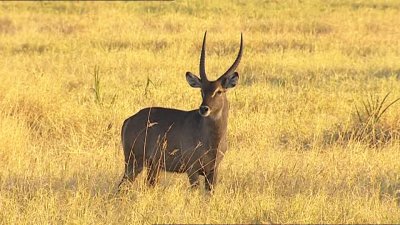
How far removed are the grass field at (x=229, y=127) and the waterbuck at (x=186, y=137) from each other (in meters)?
0.22

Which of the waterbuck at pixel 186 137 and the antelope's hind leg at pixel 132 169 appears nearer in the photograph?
the waterbuck at pixel 186 137

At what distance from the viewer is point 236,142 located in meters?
9.62

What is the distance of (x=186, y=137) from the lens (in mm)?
7133

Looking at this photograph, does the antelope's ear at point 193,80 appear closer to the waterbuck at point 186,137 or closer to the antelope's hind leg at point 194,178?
the waterbuck at point 186,137

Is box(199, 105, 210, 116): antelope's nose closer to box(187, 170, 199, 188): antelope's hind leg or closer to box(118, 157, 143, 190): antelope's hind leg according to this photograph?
box(187, 170, 199, 188): antelope's hind leg

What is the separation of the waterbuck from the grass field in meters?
0.22

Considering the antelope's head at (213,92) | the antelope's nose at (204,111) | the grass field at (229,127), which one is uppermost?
the antelope's head at (213,92)

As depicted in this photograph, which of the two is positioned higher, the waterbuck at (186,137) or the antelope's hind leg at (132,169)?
the waterbuck at (186,137)

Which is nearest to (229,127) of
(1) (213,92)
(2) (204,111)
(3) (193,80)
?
(3) (193,80)

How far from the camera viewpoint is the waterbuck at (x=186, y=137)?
6.94m

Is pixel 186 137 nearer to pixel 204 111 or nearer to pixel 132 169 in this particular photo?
pixel 204 111

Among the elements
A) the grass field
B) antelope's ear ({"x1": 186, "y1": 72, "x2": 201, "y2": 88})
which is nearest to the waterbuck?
antelope's ear ({"x1": 186, "y1": 72, "x2": 201, "y2": 88})

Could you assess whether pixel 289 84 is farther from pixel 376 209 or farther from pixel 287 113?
pixel 376 209

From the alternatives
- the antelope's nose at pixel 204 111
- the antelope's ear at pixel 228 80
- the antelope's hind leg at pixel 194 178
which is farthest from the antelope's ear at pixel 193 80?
the antelope's hind leg at pixel 194 178
